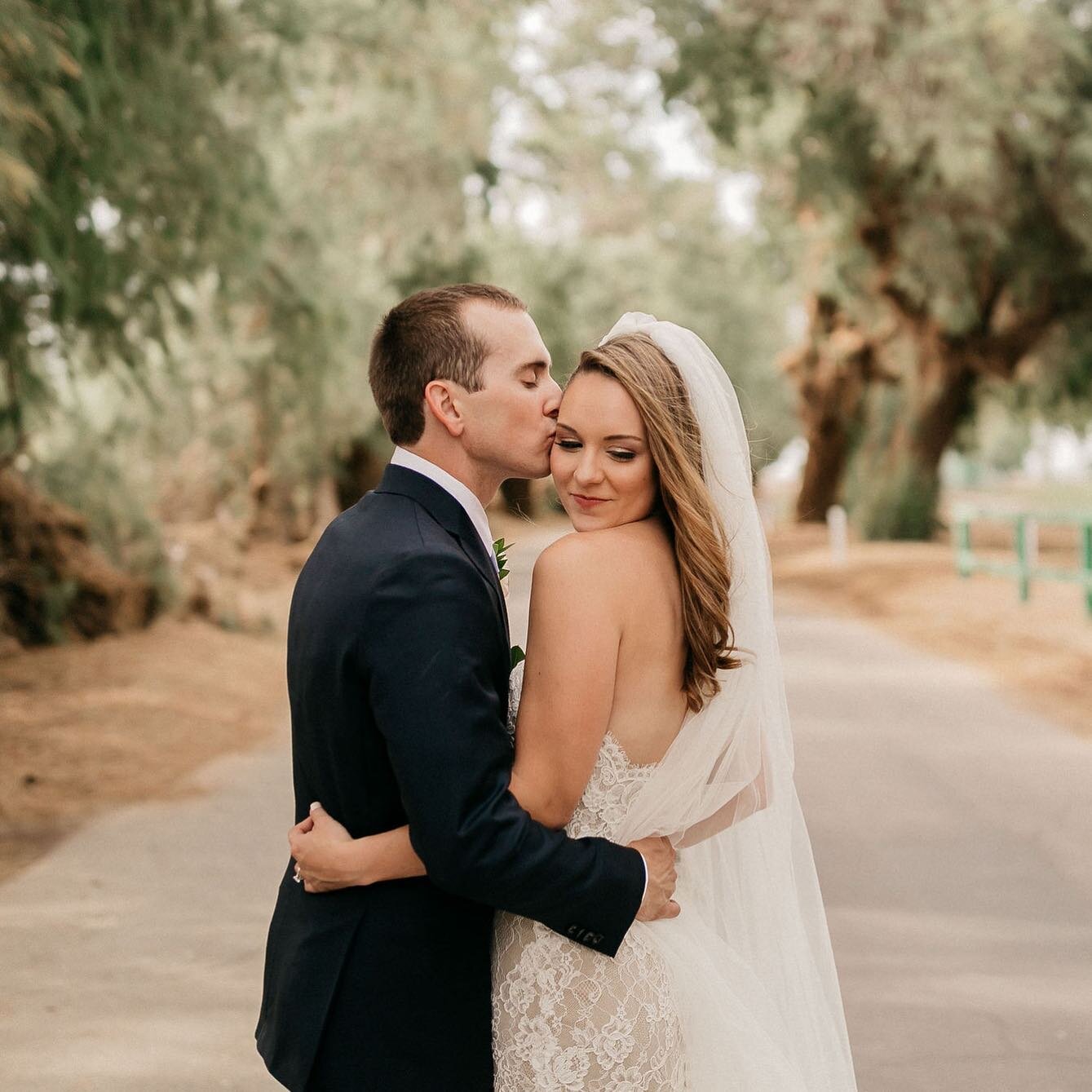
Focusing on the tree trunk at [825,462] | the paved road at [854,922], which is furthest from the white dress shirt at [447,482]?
the tree trunk at [825,462]

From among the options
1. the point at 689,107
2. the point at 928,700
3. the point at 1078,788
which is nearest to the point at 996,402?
the point at 689,107

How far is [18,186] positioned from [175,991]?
3.26 meters

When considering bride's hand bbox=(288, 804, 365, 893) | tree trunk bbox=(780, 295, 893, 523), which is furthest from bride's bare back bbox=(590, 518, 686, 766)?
tree trunk bbox=(780, 295, 893, 523)

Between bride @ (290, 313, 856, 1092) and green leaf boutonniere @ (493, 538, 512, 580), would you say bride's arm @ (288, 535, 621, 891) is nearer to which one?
bride @ (290, 313, 856, 1092)

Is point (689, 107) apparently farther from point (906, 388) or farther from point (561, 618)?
point (561, 618)

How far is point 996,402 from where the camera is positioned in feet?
112

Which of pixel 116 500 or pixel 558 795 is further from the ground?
pixel 558 795

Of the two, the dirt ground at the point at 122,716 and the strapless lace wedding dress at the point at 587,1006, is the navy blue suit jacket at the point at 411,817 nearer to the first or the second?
the strapless lace wedding dress at the point at 587,1006

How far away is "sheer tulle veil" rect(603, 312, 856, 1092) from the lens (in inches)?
103

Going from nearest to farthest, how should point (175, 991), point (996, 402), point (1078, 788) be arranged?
point (175, 991), point (1078, 788), point (996, 402)

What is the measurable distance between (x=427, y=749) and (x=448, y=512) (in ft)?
1.48

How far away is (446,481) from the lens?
8.19 ft

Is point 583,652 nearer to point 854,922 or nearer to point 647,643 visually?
point 647,643

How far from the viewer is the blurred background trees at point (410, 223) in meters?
9.99
